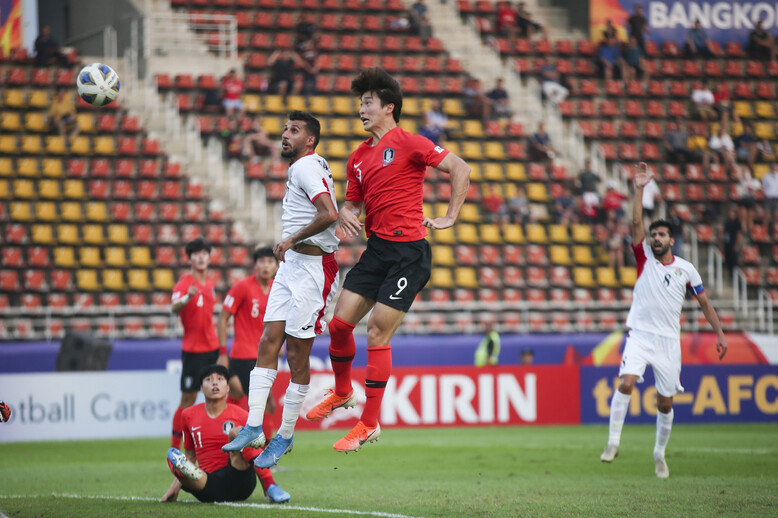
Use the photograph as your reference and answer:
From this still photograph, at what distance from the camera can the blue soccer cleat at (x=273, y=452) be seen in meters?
7.43

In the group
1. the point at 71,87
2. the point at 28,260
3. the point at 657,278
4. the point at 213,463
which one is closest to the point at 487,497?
the point at 213,463

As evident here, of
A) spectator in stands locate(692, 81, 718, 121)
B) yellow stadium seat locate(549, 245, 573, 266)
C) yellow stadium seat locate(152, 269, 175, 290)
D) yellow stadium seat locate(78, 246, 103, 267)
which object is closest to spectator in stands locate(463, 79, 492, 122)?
yellow stadium seat locate(549, 245, 573, 266)

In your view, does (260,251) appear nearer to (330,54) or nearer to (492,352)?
(492,352)

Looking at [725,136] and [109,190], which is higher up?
[725,136]

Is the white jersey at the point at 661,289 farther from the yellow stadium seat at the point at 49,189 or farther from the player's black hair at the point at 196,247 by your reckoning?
the yellow stadium seat at the point at 49,189

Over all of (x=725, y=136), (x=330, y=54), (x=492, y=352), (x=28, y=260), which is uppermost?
(x=330, y=54)

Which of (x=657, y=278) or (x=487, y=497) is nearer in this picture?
(x=487, y=497)

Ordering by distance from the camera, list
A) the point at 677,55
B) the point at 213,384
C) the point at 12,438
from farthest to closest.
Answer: the point at 677,55 → the point at 12,438 → the point at 213,384

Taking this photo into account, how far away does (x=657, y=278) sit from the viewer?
436 inches

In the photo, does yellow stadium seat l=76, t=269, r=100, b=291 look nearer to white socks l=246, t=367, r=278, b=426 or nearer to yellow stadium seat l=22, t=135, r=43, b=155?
yellow stadium seat l=22, t=135, r=43, b=155

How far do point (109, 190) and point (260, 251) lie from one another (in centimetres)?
1103

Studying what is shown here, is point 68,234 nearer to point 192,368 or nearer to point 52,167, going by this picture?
point 52,167

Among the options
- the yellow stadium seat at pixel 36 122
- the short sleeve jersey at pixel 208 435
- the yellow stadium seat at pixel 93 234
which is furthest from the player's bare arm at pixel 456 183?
the yellow stadium seat at pixel 36 122

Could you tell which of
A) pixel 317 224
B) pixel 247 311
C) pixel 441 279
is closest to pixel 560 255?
pixel 441 279
